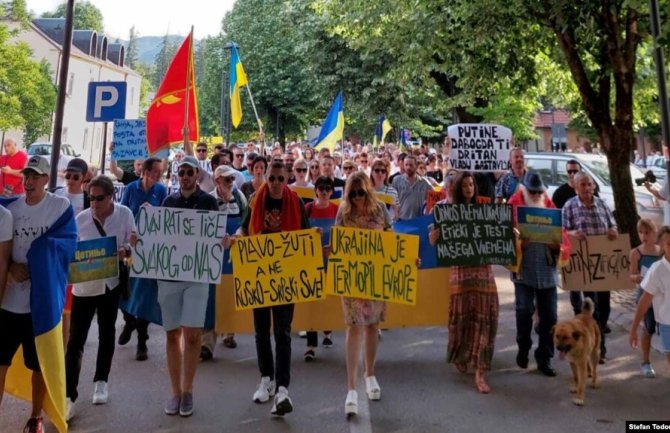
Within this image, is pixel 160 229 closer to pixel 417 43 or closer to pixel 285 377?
pixel 285 377

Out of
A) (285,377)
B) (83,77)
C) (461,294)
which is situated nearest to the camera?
(285,377)

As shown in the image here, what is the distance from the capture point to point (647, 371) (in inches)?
232

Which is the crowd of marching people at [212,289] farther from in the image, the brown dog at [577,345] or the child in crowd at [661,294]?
the brown dog at [577,345]

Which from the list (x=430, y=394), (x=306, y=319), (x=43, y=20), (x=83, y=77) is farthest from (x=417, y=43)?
(x=43, y=20)

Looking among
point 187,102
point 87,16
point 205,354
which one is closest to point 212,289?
point 205,354

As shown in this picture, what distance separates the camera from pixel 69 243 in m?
4.28

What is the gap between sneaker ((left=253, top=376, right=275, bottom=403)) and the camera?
5.14 meters

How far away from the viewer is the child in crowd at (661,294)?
5344mm

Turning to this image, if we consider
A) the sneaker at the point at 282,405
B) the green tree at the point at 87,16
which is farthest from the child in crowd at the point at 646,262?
the green tree at the point at 87,16

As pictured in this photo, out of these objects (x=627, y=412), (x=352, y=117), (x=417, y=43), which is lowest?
(x=627, y=412)

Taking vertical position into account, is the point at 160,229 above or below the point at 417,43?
below

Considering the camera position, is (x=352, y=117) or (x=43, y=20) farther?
(x=43, y=20)

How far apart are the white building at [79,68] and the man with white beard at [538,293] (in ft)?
144

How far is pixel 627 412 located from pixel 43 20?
2324 inches
